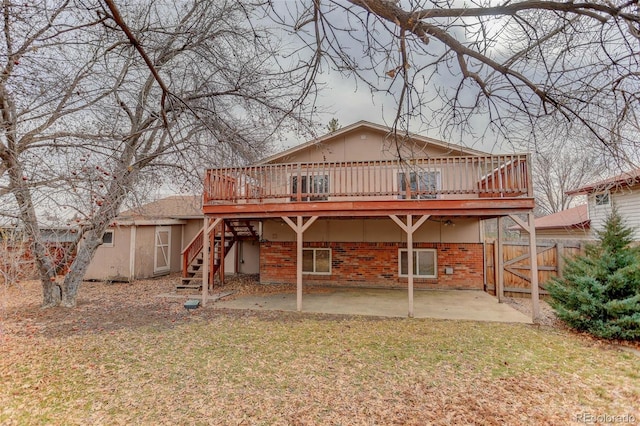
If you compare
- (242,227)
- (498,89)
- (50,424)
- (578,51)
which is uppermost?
(578,51)

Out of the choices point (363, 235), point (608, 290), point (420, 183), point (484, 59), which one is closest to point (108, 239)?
point (363, 235)

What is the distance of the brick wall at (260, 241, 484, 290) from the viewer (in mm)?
10414

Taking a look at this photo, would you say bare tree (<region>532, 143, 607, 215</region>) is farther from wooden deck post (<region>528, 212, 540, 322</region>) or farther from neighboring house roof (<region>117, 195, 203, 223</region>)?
neighboring house roof (<region>117, 195, 203, 223</region>)

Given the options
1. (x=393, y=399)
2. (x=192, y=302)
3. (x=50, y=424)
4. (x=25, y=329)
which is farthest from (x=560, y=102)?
(x=25, y=329)

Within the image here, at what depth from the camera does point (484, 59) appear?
2.82m

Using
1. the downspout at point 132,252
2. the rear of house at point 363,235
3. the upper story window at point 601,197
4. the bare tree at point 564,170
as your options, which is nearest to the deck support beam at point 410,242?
the rear of house at point 363,235

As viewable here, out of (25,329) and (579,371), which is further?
(25,329)

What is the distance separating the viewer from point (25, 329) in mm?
6645

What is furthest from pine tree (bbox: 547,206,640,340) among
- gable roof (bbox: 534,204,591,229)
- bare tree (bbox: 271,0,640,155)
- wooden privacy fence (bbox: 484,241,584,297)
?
gable roof (bbox: 534,204,591,229)

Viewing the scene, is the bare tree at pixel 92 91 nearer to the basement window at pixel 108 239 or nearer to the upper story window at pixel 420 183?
the upper story window at pixel 420 183

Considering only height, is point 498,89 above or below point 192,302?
above

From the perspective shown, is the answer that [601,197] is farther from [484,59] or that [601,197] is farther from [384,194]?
[384,194]

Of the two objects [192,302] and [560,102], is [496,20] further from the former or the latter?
[192,302]

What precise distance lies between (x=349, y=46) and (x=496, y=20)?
1.32 m
